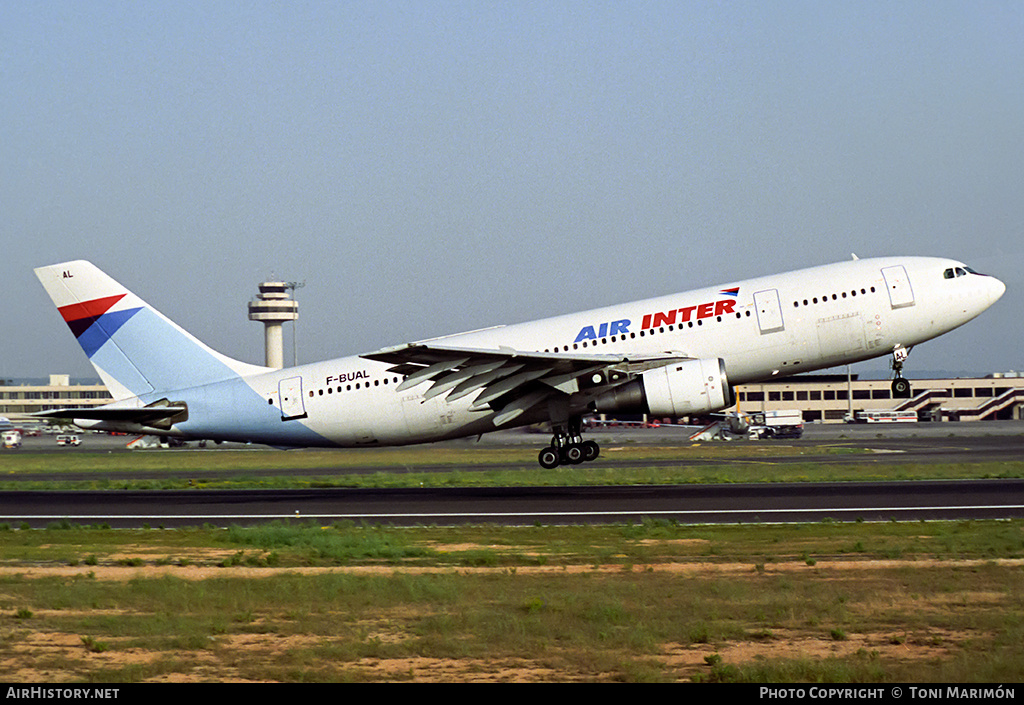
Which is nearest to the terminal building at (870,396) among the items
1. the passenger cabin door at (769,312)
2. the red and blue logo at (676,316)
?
the red and blue logo at (676,316)

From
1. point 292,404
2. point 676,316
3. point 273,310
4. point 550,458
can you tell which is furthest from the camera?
point 273,310

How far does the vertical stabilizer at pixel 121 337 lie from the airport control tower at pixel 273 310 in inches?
4864

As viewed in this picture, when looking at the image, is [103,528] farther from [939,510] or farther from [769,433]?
[769,433]

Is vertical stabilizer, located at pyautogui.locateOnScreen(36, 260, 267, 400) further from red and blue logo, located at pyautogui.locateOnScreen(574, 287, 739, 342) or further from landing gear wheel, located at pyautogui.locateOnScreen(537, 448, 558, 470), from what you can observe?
red and blue logo, located at pyautogui.locateOnScreen(574, 287, 739, 342)

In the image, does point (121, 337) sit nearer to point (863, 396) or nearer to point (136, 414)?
point (136, 414)

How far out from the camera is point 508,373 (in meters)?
31.6

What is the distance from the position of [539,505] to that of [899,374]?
12.1 meters

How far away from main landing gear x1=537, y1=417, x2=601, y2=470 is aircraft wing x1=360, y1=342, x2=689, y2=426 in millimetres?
1548

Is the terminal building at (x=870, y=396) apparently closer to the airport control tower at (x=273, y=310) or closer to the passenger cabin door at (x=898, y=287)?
the airport control tower at (x=273, y=310)

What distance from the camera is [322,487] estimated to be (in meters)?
39.5

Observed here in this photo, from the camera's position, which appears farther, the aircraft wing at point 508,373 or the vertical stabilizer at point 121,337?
the vertical stabilizer at point 121,337

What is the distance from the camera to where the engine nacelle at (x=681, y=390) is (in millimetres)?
31000

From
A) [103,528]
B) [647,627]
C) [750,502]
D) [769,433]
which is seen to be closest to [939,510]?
[750,502]

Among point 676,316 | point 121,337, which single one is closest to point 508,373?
point 676,316
